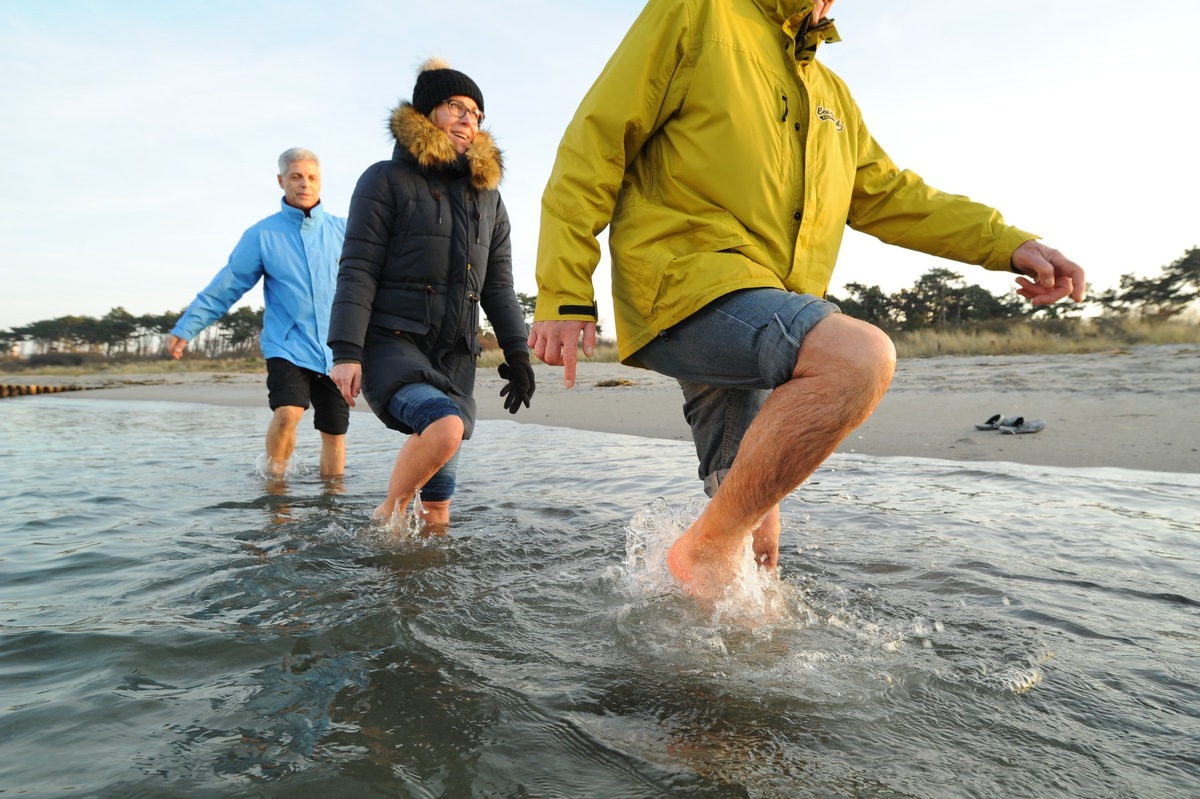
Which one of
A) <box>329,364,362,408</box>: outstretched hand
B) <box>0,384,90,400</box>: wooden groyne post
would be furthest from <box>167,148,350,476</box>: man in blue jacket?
<box>0,384,90,400</box>: wooden groyne post

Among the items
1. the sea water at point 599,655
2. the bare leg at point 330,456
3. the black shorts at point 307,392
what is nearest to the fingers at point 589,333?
the sea water at point 599,655

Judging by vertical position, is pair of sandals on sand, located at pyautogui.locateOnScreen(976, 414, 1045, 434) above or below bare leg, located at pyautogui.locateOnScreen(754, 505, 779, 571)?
above

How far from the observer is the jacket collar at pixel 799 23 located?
2.42m

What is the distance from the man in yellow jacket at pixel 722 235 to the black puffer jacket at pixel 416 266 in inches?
53.9

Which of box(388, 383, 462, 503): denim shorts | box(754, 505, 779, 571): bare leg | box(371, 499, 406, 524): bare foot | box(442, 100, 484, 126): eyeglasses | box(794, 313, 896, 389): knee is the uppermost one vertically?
box(442, 100, 484, 126): eyeglasses

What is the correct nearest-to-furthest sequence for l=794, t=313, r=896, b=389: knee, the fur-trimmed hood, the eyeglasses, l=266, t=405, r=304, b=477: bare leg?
l=794, t=313, r=896, b=389: knee, the fur-trimmed hood, the eyeglasses, l=266, t=405, r=304, b=477: bare leg

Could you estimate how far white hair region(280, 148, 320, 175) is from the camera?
18.0 feet

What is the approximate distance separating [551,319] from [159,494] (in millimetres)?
3941

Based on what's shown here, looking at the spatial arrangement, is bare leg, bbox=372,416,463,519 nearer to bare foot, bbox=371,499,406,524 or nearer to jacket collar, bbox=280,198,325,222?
bare foot, bbox=371,499,406,524

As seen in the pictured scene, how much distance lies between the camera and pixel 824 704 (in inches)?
75.1

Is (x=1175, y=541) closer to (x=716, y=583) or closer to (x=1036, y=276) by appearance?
(x=1036, y=276)

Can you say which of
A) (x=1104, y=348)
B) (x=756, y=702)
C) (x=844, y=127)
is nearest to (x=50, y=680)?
(x=756, y=702)

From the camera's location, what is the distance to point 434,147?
369 cm

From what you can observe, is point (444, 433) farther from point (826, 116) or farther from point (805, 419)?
point (826, 116)
